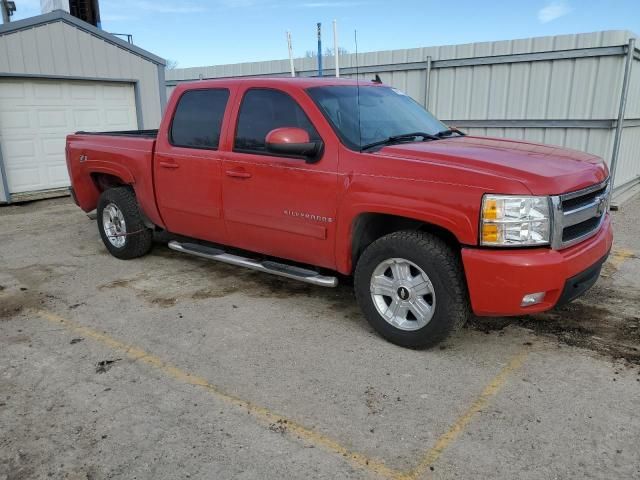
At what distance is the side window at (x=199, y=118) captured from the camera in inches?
191

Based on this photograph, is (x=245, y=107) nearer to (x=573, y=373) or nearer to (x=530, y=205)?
(x=530, y=205)

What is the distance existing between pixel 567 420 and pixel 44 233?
24.3 feet

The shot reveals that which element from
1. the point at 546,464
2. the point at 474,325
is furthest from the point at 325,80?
the point at 546,464

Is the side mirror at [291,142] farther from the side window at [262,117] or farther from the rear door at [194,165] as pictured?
the rear door at [194,165]

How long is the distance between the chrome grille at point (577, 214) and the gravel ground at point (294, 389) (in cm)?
89

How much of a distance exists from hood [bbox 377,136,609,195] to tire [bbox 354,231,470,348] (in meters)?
0.57

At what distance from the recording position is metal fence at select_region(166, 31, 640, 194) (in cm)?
896

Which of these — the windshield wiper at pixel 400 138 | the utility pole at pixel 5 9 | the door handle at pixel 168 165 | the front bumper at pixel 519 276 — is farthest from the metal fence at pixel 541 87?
the utility pole at pixel 5 9

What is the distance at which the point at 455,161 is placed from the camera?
11.5 feet

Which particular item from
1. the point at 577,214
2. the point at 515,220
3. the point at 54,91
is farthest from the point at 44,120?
the point at 577,214

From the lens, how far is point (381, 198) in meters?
3.71

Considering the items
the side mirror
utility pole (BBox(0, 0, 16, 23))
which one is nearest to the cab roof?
the side mirror

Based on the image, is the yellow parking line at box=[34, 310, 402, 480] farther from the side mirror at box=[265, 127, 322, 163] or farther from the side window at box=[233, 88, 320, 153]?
the side window at box=[233, 88, 320, 153]

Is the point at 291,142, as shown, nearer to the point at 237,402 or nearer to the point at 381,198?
the point at 381,198
